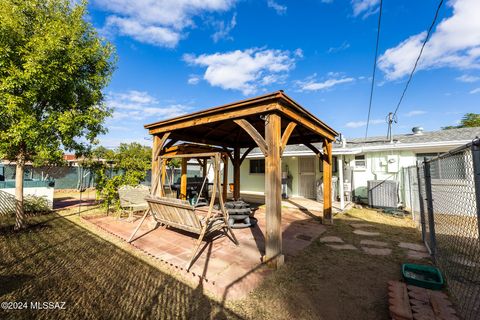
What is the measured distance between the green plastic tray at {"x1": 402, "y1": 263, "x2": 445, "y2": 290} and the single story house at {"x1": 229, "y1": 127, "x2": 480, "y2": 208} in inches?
197

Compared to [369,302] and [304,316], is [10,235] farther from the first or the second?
[369,302]

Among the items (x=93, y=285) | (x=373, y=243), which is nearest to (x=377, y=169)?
(x=373, y=243)

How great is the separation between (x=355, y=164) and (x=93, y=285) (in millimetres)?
11175

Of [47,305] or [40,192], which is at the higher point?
[40,192]

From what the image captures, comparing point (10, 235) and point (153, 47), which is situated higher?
point (153, 47)

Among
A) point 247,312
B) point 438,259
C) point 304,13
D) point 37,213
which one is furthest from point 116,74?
point 438,259

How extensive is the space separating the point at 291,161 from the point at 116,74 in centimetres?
892

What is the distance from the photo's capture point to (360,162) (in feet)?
34.2

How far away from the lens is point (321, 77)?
14969mm

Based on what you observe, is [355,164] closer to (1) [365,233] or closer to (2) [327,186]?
(2) [327,186]

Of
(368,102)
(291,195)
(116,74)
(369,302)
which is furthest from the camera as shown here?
(368,102)

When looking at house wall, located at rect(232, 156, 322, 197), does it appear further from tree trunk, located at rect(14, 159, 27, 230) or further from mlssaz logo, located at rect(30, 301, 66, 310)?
mlssaz logo, located at rect(30, 301, 66, 310)

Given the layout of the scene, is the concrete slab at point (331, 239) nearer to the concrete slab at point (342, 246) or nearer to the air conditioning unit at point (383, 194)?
the concrete slab at point (342, 246)

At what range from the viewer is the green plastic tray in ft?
8.96
